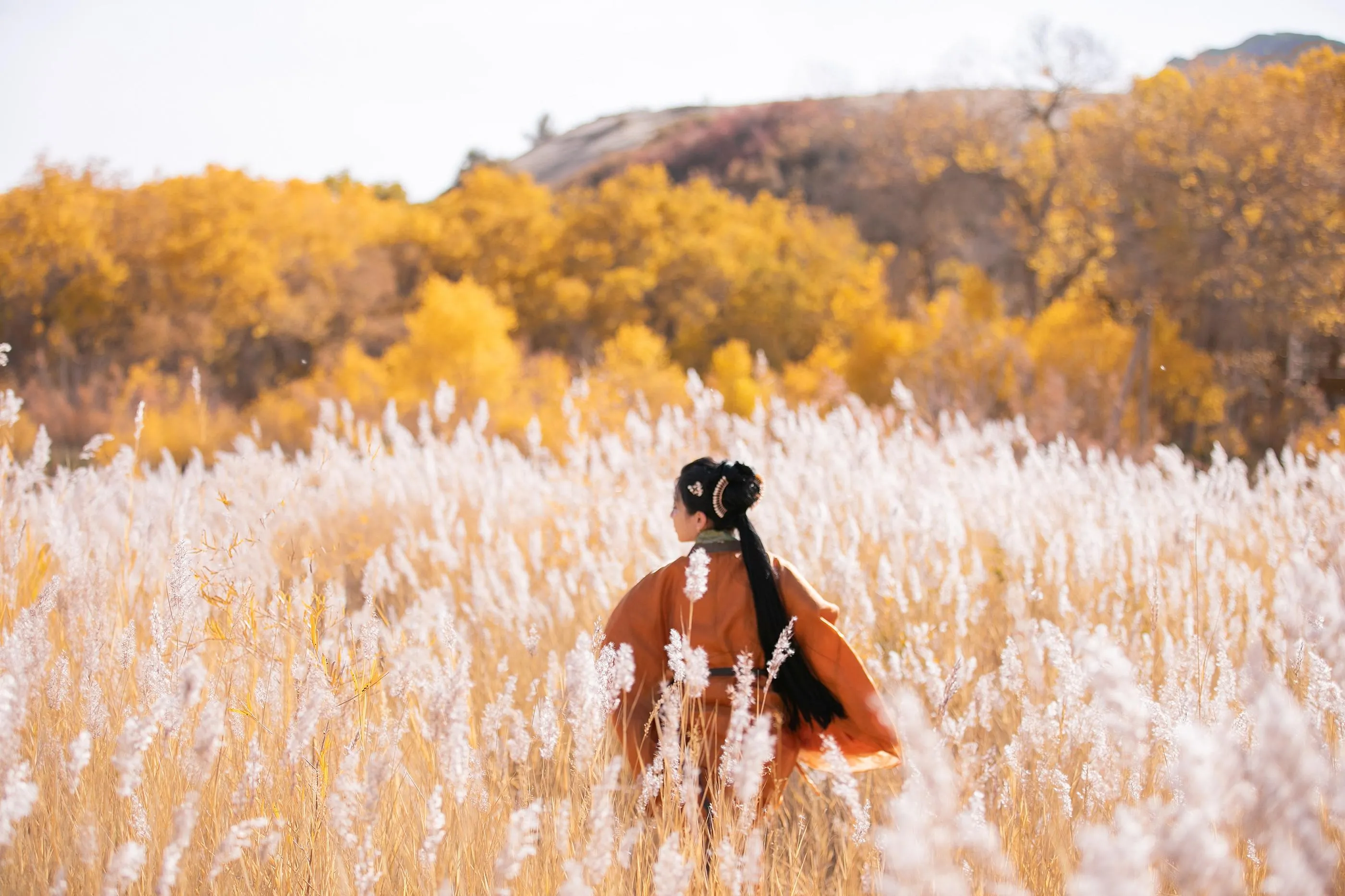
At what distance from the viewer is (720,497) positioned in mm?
2643

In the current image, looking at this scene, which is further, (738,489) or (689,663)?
(738,489)

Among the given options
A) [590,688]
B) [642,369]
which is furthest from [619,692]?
[642,369]

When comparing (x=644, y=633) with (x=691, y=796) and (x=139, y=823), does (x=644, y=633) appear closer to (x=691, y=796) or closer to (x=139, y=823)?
(x=691, y=796)

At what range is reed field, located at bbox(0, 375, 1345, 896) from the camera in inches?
47.4

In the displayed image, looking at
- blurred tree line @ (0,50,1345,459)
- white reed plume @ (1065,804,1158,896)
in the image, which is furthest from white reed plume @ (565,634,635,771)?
blurred tree line @ (0,50,1345,459)

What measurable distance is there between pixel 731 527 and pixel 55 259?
23473mm

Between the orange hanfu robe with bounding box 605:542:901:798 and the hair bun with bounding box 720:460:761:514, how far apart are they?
108mm

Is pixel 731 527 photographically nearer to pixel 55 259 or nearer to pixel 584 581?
pixel 584 581

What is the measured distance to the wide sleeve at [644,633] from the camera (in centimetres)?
264

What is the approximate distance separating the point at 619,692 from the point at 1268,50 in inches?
587

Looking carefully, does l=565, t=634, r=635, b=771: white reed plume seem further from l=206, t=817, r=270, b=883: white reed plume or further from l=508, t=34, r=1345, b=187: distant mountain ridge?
l=508, t=34, r=1345, b=187: distant mountain ridge

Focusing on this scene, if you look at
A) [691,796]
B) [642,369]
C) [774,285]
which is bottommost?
[642,369]

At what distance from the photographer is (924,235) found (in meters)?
33.4

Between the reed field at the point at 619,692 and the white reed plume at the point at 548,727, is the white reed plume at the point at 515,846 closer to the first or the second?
the reed field at the point at 619,692
